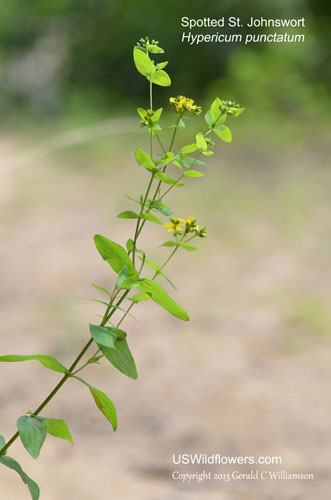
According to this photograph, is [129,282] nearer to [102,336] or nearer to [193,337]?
[102,336]

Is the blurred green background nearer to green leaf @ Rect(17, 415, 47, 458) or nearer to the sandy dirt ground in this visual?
the sandy dirt ground

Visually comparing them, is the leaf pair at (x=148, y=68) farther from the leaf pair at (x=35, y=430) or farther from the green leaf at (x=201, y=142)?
the leaf pair at (x=35, y=430)

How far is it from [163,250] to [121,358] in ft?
7.12

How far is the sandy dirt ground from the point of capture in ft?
4.62

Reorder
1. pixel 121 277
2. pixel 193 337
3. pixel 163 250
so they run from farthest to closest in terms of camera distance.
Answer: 1. pixel 163 250
2. pixel 193 337
3. pixel 121 277

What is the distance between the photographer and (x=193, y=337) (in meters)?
2.07

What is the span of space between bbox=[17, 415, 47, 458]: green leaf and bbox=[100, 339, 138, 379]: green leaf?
0.28ft

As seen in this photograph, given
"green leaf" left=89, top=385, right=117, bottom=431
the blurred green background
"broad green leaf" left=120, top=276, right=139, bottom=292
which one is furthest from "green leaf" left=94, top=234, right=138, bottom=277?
the blurred green background

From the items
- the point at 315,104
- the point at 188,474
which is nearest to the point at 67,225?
the point at 315,104

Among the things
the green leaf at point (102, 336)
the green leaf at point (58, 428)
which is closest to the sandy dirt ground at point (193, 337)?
the green leaf at point (58, 428)

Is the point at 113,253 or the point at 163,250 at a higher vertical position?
the point at 163,250

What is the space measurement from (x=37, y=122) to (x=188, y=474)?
4258 millimetres

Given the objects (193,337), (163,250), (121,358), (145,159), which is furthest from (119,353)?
(163,250)

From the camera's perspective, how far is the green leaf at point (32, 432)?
571mm
